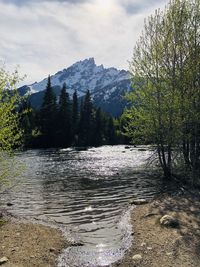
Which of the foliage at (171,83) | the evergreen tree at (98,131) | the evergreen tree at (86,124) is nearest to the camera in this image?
the foliage at (171,83)

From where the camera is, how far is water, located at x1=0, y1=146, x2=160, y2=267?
1622 centimetres

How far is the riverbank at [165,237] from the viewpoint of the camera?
1396cm

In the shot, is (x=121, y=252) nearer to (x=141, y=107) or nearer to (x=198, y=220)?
(x=198, y=220)

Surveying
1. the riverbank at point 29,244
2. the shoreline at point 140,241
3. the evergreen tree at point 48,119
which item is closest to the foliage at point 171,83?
the shoreline at point 140,241

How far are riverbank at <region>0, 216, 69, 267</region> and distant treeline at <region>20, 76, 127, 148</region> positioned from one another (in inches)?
2762

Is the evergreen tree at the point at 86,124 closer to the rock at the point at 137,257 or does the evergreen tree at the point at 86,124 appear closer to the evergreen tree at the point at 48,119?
the evergreen tree at the point at 48,119

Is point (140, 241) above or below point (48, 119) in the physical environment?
below

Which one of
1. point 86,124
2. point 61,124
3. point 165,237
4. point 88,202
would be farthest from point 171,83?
point 86,124

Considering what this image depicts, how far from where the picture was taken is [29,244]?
16.4m

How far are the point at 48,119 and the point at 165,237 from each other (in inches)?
3380

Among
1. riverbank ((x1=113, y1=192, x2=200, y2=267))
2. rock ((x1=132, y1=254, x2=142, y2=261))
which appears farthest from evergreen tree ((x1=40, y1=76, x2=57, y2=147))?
rock ((x1=132, y1=254, x2=142, y2=261))

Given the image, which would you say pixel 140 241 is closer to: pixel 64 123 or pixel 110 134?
pixel 64 123

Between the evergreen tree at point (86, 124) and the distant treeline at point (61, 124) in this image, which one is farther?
the evergreen tree at point (86, 124)

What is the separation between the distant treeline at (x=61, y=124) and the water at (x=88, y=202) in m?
49.0
